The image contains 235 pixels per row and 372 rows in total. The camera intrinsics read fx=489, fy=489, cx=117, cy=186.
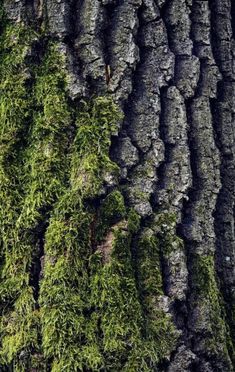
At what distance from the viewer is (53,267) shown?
175cm

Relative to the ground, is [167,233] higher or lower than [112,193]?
lower

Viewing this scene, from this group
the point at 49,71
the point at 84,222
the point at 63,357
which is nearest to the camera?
the point at 63,357

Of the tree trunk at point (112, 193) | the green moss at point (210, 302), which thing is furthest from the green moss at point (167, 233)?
the green moss at point (210, 302)

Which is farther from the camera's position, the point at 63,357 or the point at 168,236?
the point at 168,236

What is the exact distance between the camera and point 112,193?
1.83 meters

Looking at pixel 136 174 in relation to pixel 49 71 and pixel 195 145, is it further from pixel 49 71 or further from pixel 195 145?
pixel 49 71

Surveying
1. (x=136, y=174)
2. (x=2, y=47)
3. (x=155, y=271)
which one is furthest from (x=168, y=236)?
(x=2, y=47)

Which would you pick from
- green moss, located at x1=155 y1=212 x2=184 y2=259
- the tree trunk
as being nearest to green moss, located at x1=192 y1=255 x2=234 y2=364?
the tree trunk

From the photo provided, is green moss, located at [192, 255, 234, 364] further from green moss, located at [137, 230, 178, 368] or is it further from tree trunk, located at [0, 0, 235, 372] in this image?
green moss, located at [137, 230, 178, 368]

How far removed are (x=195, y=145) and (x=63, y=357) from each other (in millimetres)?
960

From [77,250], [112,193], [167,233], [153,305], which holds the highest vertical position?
[112,193]

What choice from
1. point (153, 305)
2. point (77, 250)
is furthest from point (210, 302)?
point (77, 250)

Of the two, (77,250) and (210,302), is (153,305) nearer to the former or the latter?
(210,302)

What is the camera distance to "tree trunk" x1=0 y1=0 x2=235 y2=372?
5.68 ft
